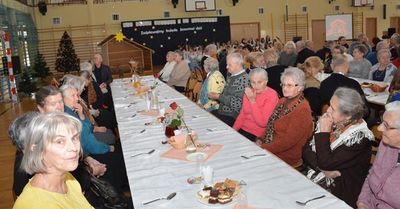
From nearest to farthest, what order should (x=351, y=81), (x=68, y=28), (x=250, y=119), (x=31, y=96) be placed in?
(x=250, y=119) → (x=351, y=81) → (x=31, y=96) → (x=68, y=28)

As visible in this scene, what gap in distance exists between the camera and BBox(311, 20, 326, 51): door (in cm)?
1803

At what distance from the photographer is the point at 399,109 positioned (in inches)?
85.9

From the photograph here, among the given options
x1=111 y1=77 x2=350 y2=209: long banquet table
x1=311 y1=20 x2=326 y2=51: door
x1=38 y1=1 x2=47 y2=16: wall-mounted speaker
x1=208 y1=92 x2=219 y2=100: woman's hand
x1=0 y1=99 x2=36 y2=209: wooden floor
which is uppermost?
x1=38 y1=1 x2=47 y2=16: wall-mounted speaker

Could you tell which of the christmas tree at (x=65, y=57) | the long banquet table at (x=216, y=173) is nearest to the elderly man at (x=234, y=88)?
the long banquet table at (x=216, y=173)

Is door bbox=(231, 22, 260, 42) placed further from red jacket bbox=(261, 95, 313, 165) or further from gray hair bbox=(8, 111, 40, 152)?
gray hair bbox=(8, 111, 40, 152)

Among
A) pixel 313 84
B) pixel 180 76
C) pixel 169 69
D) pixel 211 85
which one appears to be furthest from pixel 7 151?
pixel 313 84

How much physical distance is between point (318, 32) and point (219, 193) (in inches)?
691

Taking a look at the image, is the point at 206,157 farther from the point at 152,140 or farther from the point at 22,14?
the point at 22,14

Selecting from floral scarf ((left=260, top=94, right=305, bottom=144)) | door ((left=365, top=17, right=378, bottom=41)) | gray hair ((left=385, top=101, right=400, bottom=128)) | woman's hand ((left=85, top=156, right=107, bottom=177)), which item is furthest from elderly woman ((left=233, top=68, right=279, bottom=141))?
door ((left=365, top=17, right=378, bottom=41))

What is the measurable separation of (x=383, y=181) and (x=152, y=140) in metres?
1.88

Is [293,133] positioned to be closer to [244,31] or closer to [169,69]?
[169,69]

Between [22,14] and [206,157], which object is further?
[22,14]

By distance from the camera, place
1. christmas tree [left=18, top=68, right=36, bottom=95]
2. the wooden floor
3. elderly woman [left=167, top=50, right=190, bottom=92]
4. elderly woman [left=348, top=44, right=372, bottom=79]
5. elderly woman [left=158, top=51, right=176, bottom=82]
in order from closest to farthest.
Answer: the wooden floor → elderly woman [left=348, top=44, right=372, bottom=79] → elderly woman [left=167, top=50, right=190, bottom=92] → elderly woman [left=158, top=51, right=176, bottom=82] → christmas tree [left=18, top=68, right=36, bottom=95]

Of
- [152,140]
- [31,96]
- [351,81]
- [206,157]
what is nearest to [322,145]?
[206,157]
